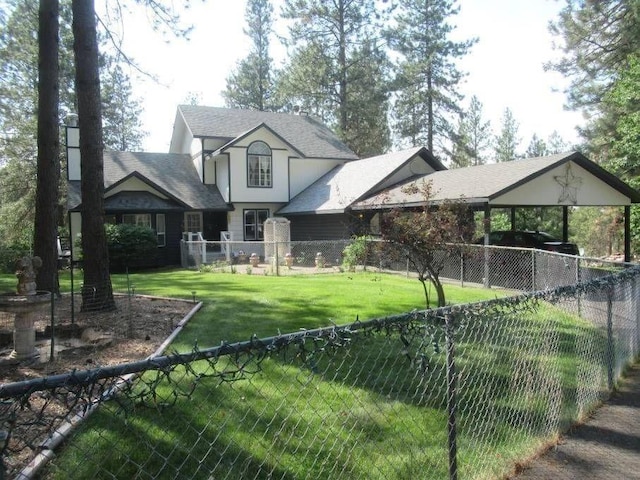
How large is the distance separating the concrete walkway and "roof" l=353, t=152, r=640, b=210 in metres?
10.7

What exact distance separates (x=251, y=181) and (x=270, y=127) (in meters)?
3.82

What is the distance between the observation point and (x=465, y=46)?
40.1m

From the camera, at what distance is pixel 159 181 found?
2736 centimetres

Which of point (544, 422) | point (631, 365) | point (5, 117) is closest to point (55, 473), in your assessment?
point (544, 422)

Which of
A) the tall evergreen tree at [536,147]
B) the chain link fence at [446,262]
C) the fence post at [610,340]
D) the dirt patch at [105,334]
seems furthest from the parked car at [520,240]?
the tall evergreen tree at [536,147]

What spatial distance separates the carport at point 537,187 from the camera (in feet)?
54.9

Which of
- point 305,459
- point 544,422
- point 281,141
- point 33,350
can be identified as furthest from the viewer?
point 281,141

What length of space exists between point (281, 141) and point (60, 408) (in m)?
23.7

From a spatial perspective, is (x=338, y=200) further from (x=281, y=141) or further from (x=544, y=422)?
(x=544, y=422)

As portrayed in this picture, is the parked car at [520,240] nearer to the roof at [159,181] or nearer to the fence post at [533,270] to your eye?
the fence post at [533,270]

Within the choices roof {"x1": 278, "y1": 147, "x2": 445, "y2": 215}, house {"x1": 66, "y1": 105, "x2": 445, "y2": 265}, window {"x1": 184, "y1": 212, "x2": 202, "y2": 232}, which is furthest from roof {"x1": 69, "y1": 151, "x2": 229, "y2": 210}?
roof {"x1": 278, "y1": 147, "x2": 445, "y2": 215}

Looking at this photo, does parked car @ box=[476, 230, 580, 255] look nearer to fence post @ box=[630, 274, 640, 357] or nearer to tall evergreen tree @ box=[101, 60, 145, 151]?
fence post @ box=[630, 274, 640, 357]

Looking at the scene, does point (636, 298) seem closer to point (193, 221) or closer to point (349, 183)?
point (349, 183)

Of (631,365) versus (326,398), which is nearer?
(326,398)
